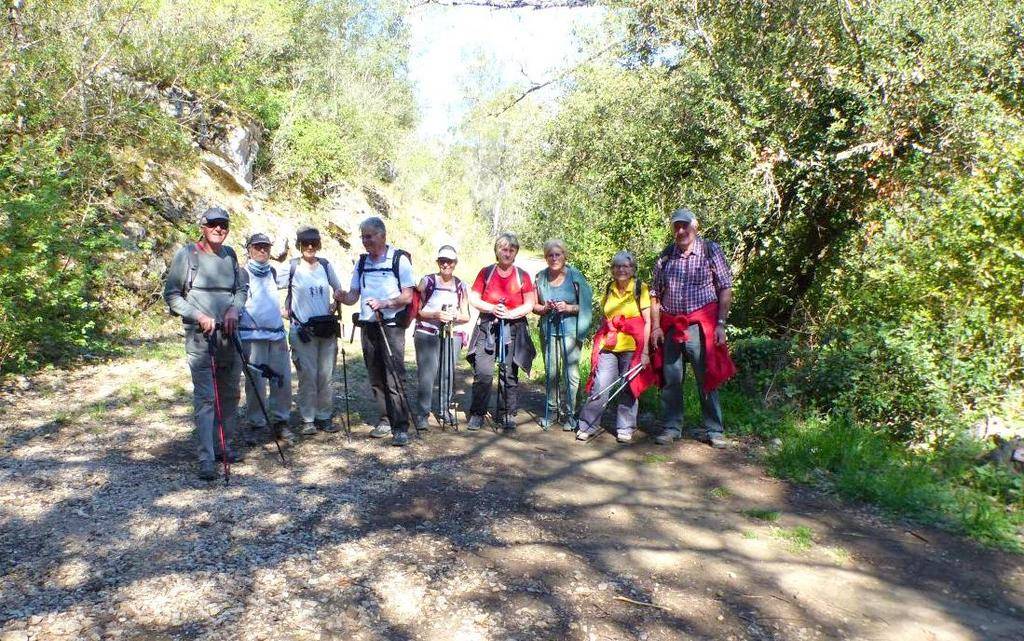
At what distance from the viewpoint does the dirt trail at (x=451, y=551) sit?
367 cm

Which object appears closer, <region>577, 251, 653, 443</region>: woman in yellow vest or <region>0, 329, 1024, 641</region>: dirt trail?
<region>0, 329, 1024, 641</region>: dirt trail

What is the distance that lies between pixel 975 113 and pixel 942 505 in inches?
196

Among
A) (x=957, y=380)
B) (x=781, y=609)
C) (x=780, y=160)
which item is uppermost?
(x=780, y=160)

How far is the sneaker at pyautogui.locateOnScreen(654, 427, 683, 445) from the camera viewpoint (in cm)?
706

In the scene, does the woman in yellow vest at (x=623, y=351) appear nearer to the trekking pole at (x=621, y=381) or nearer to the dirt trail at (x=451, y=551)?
the trekking pole at (x=621, y=381)

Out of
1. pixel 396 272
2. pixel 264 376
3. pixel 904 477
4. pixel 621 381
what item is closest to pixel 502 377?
pixel 621 381

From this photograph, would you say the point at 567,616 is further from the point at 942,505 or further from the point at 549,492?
the point at 942,505

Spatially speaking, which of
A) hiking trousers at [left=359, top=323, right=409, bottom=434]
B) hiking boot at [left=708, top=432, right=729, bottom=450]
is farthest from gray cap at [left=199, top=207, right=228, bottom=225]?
hiking boot at [left=708, top=432, right=729, bottom=450]

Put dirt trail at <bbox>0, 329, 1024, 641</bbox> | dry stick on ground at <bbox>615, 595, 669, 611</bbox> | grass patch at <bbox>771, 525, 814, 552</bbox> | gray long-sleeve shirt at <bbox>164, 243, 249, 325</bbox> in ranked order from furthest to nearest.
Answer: gray long-sleeve shirt at <bbox>164, 243, 249, 325</bbox>
grass patch at <bbox>771, 525, 814, 552</bbox>
dry stick on ground at <bbox>615, 595, 669, 611</bbox>
dirt trail at <bbox>0, 329, 1024, 641</bbox>

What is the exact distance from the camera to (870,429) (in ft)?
23.1

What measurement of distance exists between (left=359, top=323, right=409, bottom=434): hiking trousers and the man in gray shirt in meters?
1.37

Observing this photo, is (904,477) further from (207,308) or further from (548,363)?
(207,308)

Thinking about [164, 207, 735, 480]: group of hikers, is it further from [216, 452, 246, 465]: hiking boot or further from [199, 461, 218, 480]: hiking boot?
[199, 461, 218, 480]: hiking boot

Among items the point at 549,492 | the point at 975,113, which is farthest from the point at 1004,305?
the point at 549,492
